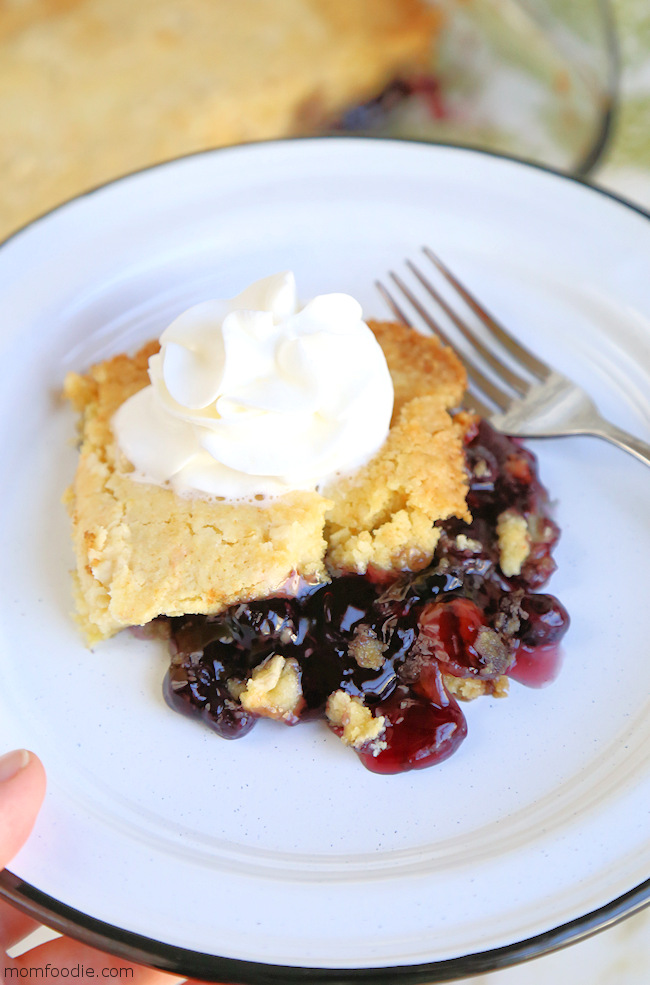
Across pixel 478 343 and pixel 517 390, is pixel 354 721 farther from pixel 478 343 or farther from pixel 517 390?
pixel 478 343

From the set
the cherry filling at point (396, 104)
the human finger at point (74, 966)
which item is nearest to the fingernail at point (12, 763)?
the human finger at point (74, 966)

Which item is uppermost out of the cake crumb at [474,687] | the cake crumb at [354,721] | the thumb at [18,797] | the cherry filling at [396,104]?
the cherry filling at [396,104]

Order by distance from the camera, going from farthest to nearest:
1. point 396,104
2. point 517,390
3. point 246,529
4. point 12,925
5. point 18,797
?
point 396,104 < point 517,390 < point 12,925 < point 246,529 < point 18,797

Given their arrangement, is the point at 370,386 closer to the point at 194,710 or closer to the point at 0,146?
the point at 194,710

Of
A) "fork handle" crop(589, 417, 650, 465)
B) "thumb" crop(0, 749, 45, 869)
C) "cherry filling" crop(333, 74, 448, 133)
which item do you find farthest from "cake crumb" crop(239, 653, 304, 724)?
"cherry filling" crop(333, 74, 448, 133)

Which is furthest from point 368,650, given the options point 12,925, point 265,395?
point 12,925

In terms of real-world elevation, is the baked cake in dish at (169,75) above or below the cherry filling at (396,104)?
above

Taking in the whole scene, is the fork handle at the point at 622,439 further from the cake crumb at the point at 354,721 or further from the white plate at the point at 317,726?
the cake crumb at the point at 354,721
